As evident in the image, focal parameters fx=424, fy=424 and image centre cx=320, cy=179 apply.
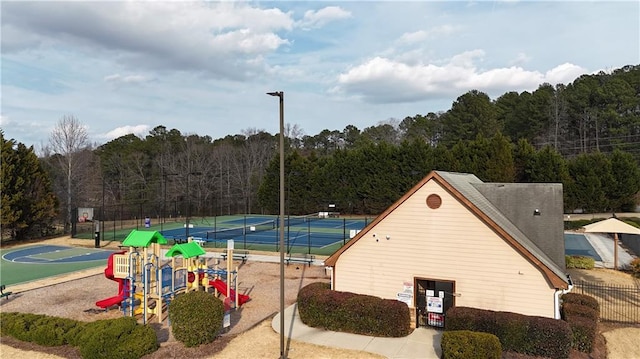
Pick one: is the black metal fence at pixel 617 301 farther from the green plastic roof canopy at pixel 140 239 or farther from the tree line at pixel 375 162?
the tree line at pixel 375 162

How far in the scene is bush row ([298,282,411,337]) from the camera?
14203 millimetres

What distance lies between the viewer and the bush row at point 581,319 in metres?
13.0

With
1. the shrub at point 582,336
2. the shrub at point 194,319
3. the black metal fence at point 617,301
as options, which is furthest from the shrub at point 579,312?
the shrub at point 194,319

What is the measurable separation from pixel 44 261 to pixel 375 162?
43.4m

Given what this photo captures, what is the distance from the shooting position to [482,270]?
559 inches

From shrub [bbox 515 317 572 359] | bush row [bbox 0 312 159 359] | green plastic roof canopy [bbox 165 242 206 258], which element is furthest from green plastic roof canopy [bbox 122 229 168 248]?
shrub [bbox 515 317 572 359]

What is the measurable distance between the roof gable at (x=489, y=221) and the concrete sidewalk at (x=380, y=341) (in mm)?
2784

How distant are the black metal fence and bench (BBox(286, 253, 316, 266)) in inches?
595

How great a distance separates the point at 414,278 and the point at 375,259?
1572mm

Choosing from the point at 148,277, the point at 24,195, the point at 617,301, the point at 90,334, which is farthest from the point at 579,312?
the point at 24,195

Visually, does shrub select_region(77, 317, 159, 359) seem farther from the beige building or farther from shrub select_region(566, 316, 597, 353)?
shrub select_region(566, 316, 597, 353)

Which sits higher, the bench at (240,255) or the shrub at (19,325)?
the shrub at (19,325)

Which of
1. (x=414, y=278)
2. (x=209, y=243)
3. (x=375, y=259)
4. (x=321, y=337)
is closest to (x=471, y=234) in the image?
(x=414, y=278)

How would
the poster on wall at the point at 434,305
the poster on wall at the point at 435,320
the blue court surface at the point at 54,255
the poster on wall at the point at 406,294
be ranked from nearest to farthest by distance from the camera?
the poster on wall at the point at 434,305
the poster on wall at the point at 435,320
the poster on wall at the point at 406,294
the blue court surface at the point at 54,255
